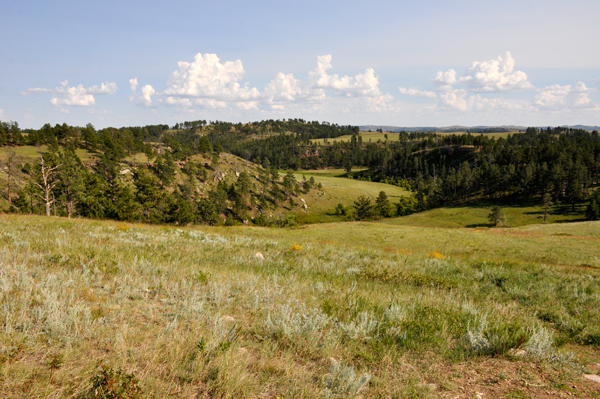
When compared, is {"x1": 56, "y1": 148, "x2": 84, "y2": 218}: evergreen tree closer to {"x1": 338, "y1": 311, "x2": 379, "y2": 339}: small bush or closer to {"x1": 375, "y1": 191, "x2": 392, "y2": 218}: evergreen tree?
{"x1": 338, "y1": 311, "x2": 379, "y2": 339}: small bush

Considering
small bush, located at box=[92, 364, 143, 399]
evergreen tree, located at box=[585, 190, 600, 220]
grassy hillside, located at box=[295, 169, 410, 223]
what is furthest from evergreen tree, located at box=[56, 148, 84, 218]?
evergreen tree, located at box=[585, 190, 600, 220]

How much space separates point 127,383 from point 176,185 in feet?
444

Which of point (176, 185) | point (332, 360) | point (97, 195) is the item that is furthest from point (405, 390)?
point (176, 185)

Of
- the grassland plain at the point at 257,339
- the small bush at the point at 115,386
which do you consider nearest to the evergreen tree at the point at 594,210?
the grassland plain at the point at 257,339

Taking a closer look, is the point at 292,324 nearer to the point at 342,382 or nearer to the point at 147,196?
the point at 342,382

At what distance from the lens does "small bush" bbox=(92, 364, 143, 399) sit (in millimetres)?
2877

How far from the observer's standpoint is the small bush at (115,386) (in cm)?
288

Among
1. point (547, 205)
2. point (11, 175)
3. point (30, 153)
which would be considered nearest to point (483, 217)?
point (547, 205)

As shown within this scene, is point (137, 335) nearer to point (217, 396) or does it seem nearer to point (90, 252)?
point (217, 396)

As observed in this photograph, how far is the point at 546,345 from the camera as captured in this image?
16.0 ft

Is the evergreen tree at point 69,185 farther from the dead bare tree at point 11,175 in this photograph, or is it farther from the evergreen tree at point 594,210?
the evergreen tree at point 594,210

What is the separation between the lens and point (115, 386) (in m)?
3.01

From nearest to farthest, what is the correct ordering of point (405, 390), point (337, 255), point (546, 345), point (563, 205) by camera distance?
point (405, 390) < point (546, 345) < point (337, 255) < point (563, 205)

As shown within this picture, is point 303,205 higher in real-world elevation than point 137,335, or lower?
lower
